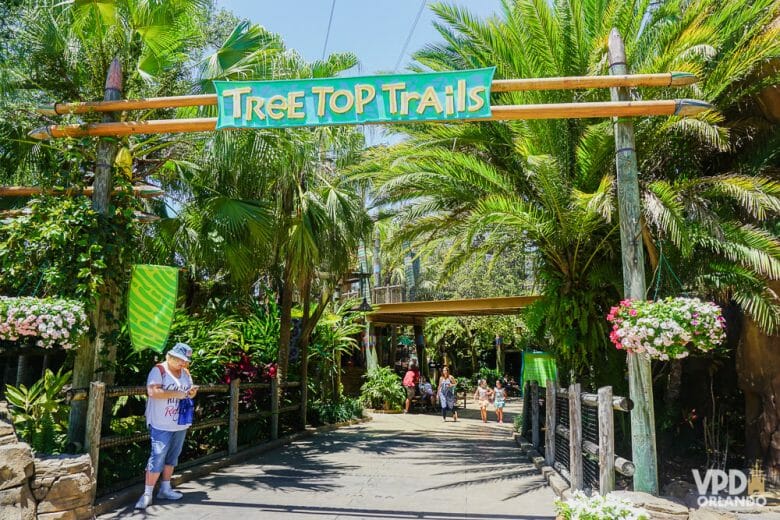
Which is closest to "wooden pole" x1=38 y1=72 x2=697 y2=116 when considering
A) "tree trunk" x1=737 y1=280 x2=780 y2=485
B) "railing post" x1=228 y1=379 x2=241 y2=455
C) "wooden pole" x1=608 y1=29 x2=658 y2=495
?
"wooden pole" x1=608 y1=29 x2=658 y2=495

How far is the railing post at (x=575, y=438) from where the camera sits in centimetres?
638

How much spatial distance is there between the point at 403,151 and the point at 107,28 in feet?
14.0

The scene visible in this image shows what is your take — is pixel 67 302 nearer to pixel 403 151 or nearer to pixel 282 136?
pixel 282 136

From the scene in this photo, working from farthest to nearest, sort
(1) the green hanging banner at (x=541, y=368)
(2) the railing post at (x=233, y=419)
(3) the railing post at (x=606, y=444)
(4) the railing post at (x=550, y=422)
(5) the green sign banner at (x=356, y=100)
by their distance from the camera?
(1) the green hanging banner at (x=541, y=368)
(2) the railing post at (x=233, y=419)
(4) the railing post at (x=550, y=422)
(5) the green sign banner at (x=356, y=100)
(3) the railing post at (x=606, y=444)

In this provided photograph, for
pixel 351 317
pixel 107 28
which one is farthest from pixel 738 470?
pixel 107 28

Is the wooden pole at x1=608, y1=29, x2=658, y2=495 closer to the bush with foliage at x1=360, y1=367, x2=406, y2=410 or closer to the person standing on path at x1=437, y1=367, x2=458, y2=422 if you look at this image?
the person standing on path at x1=437, y1=367, x2=458, y2=422

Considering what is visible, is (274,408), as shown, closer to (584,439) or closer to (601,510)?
(584,439)

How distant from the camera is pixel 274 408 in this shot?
10.7 metres

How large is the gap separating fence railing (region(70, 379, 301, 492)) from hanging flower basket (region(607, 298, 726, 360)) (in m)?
5.07

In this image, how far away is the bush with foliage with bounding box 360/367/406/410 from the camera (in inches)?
722

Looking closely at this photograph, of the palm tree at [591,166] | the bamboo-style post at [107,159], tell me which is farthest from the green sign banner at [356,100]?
the palm tree at [591,166]

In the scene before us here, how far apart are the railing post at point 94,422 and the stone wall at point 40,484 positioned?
522 mm

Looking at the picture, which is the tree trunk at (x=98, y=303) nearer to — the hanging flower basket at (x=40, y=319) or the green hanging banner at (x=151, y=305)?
the green hanging banner at (x=151, y=305)

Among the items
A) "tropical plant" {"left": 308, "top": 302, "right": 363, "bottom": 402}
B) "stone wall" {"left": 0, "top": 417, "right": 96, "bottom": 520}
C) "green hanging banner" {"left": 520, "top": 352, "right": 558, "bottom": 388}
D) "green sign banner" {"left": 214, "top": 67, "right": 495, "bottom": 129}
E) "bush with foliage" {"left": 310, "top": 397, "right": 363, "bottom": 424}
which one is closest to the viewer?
Answer: "stone wall" {"left": 0, "top": 417, "right": 96, "bottom": 520}
